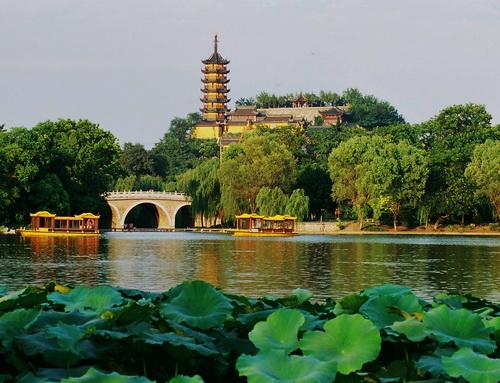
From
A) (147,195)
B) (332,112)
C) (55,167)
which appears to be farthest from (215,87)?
(55,167)

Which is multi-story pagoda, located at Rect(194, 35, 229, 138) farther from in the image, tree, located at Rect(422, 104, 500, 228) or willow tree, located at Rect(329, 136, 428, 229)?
willow tree, located at Rect(329, 136, 428, 229)

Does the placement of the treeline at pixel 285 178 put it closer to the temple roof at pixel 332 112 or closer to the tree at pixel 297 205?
the tree at pixel 297 205

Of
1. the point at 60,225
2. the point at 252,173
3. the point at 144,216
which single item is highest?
the point at 252,173

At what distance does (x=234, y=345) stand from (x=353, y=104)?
103841 mm

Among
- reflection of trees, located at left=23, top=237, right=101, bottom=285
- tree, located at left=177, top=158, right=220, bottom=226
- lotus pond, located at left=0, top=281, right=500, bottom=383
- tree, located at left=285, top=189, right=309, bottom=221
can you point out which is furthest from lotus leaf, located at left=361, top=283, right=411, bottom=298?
tree, located at left=177, top=158, right=220, bottom=226

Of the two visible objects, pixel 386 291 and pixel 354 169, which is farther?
pixel 354 169

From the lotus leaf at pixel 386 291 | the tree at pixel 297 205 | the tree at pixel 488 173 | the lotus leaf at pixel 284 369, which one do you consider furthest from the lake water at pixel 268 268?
the tree at pixel 297 205

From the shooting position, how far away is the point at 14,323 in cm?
284

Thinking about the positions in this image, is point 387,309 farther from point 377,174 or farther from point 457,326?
point 377,174

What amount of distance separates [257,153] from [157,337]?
47.3 metres

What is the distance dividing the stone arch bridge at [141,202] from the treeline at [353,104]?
3630 centimetres

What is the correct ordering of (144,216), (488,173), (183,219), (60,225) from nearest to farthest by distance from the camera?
(60,225)
(488,173)
(183,219)
(144,216)

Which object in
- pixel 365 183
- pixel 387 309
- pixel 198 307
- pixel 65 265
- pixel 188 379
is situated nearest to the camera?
pixel 188 379

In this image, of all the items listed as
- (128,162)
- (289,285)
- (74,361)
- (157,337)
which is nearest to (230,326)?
(157,337)
